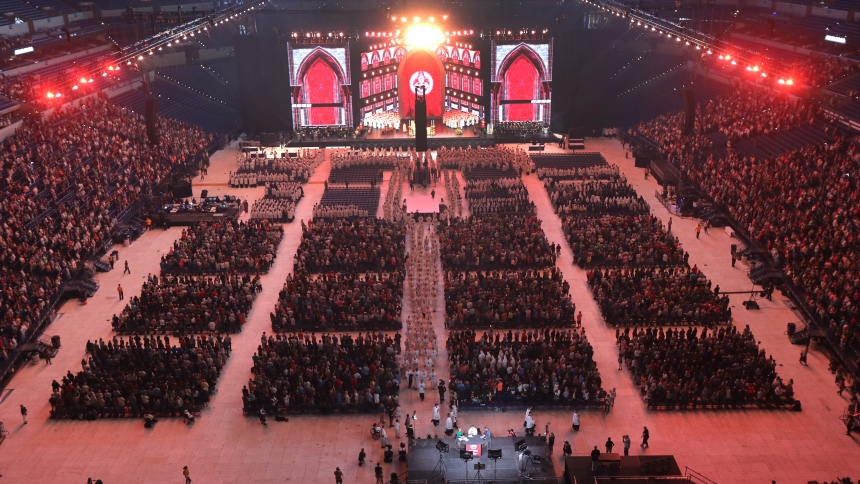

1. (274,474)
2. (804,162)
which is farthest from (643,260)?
(274,474)

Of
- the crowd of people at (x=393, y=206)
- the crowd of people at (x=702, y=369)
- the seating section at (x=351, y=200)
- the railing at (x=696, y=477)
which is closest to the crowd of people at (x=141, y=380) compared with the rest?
the crowd of people at (x=702, y=369)

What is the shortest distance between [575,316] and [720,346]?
21.2 ft

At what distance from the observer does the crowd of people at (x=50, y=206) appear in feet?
109

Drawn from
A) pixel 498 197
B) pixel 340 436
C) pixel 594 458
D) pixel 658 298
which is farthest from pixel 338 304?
pixel 498 197

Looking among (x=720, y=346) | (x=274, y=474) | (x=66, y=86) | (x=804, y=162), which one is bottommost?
(x=274, y=474)

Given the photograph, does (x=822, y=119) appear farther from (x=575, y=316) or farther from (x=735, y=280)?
(x=575, y=316)

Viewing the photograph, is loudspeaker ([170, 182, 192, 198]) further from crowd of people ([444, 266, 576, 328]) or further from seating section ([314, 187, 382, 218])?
crowd of people ([444, 266, 576, 328])

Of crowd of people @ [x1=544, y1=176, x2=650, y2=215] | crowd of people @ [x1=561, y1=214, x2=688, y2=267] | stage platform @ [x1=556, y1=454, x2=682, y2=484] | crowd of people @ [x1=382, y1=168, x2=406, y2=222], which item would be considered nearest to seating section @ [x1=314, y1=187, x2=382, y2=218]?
crowd of people @ [x1=382, y1=168, x2=406, y2=222]

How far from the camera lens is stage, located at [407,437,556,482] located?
2277 centimetres

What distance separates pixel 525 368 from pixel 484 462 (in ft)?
17.7

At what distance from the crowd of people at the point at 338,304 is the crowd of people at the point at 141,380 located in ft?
11.3

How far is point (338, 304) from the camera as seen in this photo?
3250 centimetres

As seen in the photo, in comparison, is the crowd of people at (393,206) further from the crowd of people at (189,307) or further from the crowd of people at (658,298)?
the crowd of people at (658,298)

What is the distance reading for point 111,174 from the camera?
1857 inches
